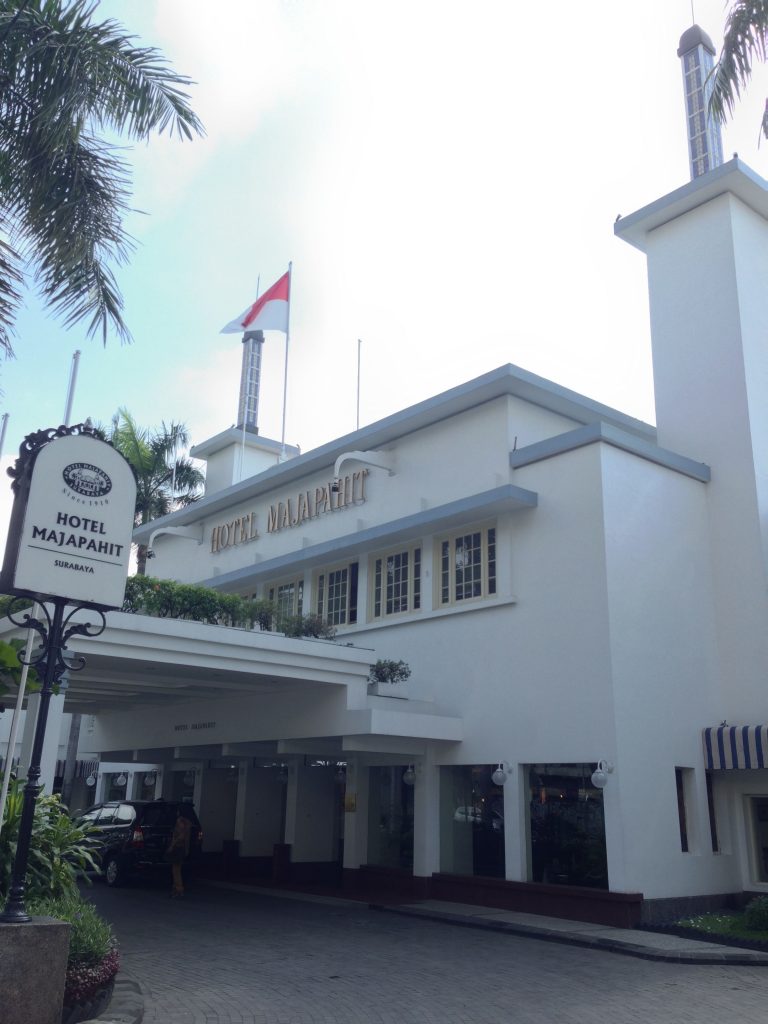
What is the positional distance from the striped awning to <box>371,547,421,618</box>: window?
20.1ft

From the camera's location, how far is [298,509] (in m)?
23.0

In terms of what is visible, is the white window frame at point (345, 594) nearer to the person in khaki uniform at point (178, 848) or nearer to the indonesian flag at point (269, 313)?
the person in khaki uniform at point (178, 848)

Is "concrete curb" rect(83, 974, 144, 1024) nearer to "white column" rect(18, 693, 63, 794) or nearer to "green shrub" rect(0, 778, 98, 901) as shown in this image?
"green shrub" rect(0, 778, 98, 901)

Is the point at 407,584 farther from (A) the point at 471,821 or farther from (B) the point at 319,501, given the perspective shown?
(A) the point at 471,821

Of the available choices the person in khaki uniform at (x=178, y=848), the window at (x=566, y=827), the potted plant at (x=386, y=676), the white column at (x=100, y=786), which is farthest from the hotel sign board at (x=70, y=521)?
the white column at (x=100, y=786)

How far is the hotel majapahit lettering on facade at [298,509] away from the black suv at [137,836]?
722 centimetres

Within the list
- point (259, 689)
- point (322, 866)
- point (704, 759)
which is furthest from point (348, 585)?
point (704, 759)

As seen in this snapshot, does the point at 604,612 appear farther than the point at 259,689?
No

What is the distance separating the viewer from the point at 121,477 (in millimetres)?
9070

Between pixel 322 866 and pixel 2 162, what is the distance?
1583cm

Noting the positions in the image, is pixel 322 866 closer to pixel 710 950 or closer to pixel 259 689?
pixel 259 689

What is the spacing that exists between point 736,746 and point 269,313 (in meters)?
17.1

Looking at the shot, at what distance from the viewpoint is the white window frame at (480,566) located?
17.4 m

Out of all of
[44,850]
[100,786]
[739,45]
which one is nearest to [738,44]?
[739,45]
